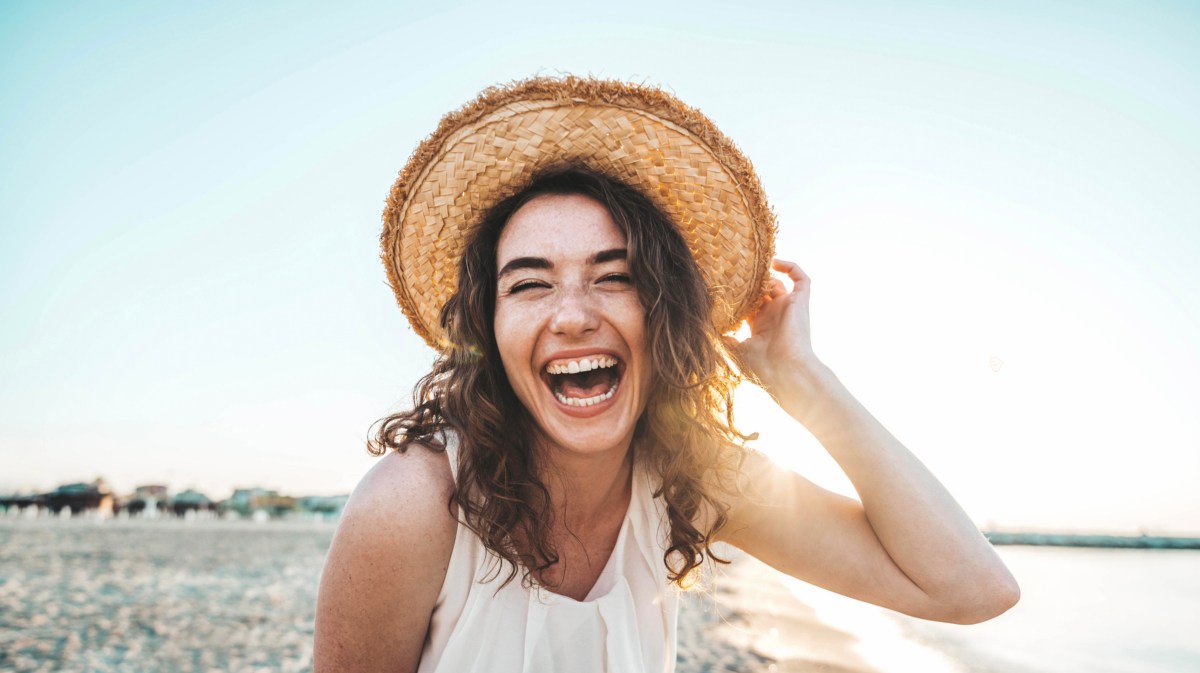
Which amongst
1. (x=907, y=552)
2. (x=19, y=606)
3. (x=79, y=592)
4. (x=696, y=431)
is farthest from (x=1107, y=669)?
(x=79, y=592)

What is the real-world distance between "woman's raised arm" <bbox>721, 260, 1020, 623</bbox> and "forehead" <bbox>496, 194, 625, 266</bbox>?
3.45 ft

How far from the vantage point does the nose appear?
88.2 inches

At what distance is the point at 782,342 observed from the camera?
2.98 meters

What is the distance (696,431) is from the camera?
2.67m

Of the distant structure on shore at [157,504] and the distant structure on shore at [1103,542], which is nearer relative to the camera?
the distant structure on shore at [1103,542]

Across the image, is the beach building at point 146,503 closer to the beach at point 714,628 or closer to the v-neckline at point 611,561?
the beach at point 714,628

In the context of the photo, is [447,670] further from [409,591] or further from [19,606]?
[19,606]

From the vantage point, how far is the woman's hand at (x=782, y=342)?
2.89 m

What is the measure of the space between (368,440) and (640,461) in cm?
108

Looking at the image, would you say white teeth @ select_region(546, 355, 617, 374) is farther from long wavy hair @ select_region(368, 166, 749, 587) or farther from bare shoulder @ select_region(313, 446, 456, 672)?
bare shoulder @ select_region(313, 446, 456, 672)

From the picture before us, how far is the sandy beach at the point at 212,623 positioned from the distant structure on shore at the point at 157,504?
139 feet

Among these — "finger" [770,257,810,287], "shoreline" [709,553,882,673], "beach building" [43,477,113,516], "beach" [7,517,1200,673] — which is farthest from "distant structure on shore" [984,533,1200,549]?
"beach building" [43,477,113,516]

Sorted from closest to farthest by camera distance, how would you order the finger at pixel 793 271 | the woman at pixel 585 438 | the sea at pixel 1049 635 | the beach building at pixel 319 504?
the woman at pixel 585 438 → the finger at pixel 793 271 → the sea at pixel 1049 635 → the beach building at pixel 319 504

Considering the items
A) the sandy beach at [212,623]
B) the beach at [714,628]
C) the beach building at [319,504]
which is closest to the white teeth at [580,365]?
the beach at [714,628]
